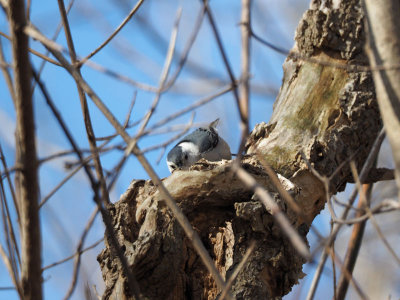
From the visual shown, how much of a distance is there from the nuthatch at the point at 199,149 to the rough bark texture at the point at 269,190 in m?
1.51

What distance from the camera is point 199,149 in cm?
441

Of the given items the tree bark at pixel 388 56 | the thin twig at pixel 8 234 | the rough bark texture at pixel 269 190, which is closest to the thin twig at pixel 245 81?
the tree bark at pixel 388 56

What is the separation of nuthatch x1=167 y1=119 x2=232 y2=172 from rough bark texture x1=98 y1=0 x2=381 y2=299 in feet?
4.94

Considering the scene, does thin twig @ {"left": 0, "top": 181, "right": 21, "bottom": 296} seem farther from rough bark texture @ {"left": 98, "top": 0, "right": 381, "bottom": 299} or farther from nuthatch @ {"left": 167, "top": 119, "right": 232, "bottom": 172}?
nuthatch @ {"left": 167, "top": 119, "right": 232, "bottom": 172}

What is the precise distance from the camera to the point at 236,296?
190 cm

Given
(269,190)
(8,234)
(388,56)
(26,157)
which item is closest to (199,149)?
(269,190)

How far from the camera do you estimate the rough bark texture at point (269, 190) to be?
1.95m

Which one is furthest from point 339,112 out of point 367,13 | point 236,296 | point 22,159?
point 22,159

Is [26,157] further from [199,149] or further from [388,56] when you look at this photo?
[199,149]

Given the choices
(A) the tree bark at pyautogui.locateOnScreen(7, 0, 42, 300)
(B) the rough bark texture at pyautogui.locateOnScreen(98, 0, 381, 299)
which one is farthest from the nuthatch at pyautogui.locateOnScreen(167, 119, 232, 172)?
(A) the tree bark at pyautogui.locateOnScreen(7, 0, 42, 300)

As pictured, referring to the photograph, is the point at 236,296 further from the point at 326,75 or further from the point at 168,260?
the point at 326,75

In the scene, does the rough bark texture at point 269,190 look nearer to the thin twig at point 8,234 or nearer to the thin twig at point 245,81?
the thin twig at point 8,234

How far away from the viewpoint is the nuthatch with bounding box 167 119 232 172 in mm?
4219

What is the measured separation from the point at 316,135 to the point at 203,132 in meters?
2.23
